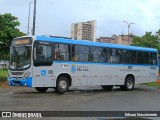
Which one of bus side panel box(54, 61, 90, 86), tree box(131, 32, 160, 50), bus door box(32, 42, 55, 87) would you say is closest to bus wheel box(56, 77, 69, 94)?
bus side panel box(54, 61, 90, 86)

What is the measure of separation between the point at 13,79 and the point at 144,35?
223ft

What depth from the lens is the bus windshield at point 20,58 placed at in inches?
840

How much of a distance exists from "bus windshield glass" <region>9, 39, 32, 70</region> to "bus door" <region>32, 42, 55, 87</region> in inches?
15.5

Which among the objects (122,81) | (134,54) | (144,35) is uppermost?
(144,35)

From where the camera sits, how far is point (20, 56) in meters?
21.8

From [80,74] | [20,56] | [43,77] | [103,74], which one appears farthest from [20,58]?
[103,74]

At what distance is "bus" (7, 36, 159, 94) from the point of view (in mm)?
21359

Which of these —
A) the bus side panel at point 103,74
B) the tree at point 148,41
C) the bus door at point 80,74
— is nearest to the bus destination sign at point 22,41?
Answer: the bus door at point 80,74

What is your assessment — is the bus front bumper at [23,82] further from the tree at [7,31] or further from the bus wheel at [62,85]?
the tree at [7,31]

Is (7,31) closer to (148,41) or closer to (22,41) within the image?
(22,41)

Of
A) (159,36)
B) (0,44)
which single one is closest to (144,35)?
(159,36)

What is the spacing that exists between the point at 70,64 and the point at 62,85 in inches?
52.7

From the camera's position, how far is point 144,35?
87.2 metres

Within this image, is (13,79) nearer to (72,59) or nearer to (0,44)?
(72,59)
